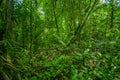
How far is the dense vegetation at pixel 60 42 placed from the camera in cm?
323

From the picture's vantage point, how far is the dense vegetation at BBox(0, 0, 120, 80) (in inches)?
127

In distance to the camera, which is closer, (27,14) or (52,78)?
(52,78)

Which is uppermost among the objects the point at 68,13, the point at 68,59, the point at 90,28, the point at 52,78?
the point at 68,13

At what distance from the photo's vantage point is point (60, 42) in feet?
13.7

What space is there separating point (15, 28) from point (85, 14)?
1421 mm

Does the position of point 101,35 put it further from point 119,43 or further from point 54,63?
point 54,63

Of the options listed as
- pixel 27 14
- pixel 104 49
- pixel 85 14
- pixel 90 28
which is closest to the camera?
pixel 104 49

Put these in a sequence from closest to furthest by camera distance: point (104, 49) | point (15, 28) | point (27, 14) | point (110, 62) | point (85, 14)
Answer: point (110, 62) → point (104, 49) → point (27, 14) → point (15, 28) → point (85, 14)

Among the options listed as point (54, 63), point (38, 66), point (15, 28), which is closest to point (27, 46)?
point (15, 28)

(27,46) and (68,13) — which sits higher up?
(68,13)

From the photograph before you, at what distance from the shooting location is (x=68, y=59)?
3.37m

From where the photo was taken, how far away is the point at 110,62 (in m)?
3.45

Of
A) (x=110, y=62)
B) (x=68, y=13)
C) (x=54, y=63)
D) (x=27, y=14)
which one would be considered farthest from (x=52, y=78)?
(x=68, y=13)

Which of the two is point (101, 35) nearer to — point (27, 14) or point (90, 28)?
point (90, 28)
